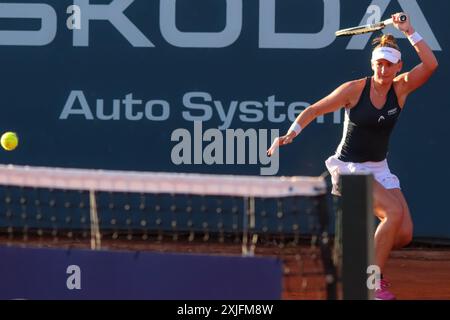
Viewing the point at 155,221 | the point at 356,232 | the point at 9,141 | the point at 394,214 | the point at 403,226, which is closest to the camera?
the point at 356,232

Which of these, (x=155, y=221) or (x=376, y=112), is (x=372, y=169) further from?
(x=155, y=221)

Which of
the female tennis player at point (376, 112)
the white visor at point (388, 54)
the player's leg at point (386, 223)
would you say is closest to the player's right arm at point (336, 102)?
the female tennis player at point (376, 112)

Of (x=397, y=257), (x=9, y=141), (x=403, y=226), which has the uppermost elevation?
A: (x=9, y=141)

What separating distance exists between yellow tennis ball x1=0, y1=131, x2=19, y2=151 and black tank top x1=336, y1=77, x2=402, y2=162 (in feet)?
9.18

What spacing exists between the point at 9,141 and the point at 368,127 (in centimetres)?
292

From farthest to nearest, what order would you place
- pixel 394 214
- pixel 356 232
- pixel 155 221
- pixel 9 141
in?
pixel 155 221
pixel 9 141
pixel 394 214
pixel 356 232

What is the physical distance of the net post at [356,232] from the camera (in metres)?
3.70

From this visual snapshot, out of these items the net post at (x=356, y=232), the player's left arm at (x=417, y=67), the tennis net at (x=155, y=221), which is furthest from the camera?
the tennis net at (x=155, y=221)

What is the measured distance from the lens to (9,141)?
7.60 metres

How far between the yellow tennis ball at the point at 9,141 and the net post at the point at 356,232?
4319 millimetres

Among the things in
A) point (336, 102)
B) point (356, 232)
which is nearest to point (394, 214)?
point (336, 102)

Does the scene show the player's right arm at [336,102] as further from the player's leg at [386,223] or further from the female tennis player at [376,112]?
the player's leg at [386,223]

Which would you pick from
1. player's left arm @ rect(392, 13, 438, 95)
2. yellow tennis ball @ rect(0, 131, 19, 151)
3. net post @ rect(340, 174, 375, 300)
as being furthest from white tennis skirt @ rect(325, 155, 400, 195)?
yellow tennis ball @ rect(0, 131, 19, 151)
